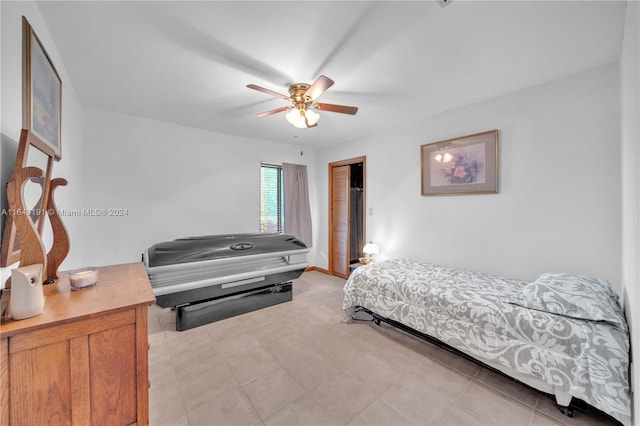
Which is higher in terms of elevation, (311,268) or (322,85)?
(322,85)

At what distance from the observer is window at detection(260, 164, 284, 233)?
4484 millimetres

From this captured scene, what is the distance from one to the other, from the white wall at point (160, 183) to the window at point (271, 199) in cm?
17

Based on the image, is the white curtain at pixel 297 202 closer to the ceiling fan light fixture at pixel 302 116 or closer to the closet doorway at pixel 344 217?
the closet doorway at pixel 344 217

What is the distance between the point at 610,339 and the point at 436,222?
186cm

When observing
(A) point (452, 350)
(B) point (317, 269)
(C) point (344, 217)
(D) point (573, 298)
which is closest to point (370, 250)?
(C) point (344, 217)

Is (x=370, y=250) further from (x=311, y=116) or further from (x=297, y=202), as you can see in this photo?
(x=311, y=116)

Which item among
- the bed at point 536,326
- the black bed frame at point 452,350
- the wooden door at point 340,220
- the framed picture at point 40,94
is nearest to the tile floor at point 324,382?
the black bed frame at point 452,350

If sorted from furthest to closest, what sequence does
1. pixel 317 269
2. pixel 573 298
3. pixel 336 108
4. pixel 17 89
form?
pixel 317 269, pixel 336 108, pixel 573 298, pixel 17 89

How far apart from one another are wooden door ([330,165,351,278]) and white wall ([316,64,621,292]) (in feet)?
4.23

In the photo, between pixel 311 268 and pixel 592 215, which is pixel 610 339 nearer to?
pixel 592 215

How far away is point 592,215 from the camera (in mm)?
2154

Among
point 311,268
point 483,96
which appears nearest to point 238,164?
point 311,268

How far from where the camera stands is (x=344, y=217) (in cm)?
463

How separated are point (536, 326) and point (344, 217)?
321 cm
